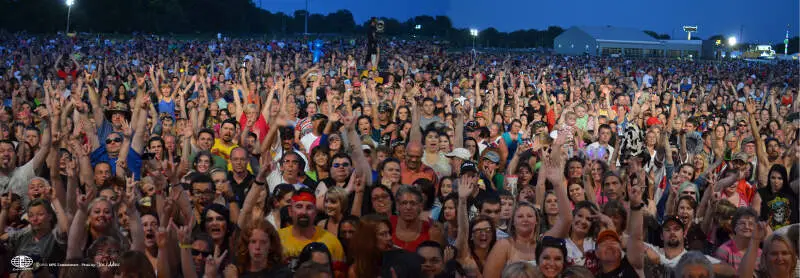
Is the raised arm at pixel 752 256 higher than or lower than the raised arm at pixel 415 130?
lower

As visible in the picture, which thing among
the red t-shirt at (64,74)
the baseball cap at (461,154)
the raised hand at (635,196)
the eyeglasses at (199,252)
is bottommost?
the eyeglasses at (199,252)

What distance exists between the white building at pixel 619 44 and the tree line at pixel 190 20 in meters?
14.4

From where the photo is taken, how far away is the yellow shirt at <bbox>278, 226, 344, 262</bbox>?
4.99 m

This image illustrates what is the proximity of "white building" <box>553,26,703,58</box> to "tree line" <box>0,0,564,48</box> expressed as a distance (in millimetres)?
14395

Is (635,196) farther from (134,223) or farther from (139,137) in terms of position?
(139,137)

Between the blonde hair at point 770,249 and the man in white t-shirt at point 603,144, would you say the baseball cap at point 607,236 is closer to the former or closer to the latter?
the blonde hair at point 770,249

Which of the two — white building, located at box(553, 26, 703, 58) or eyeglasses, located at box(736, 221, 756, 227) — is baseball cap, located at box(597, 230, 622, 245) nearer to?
eyeglasses, located at box(736, 221, 756, 227)

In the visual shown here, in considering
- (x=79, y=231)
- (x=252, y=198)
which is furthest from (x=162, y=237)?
(x=252, y=198)

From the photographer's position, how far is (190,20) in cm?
7650

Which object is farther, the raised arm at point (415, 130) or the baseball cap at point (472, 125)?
the baseball cap at point (472, 125)

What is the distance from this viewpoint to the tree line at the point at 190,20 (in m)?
50.0

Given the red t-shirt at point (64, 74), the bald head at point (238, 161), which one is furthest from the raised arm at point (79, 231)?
the red t-shirt at point (64, 74)

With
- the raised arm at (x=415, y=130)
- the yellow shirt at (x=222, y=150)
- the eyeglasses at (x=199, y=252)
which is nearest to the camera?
the eyeglasses at (x=199, y=252)

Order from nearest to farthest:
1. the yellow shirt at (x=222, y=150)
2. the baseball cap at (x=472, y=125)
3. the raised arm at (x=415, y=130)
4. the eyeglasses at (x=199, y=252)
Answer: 1. the eyeglasses at (x=199, y=252)
2. the yellow shirt at (x=222, y=150)
3. the raised arm at (x=415, y=130)
4. the baseball cap at (x=472, y=125)
